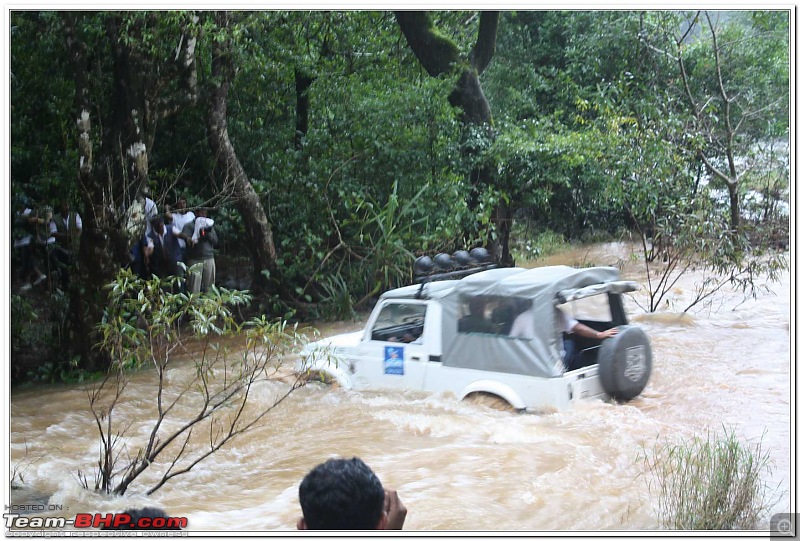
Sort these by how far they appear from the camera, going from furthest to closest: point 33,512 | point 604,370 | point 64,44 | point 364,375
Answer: point 64,44, point 364,375, point 604,370, point 33,512

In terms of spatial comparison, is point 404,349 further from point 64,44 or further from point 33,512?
point 64,44

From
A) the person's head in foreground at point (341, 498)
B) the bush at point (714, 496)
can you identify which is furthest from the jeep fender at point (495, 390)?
the person's head in foreground at point (341, 498)

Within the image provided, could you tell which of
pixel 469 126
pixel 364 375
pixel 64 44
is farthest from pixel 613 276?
pixel 64 44

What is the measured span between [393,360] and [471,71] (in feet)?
11.6

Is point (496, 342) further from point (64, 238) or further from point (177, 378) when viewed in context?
point (64, 238)

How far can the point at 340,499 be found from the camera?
90.8 inches

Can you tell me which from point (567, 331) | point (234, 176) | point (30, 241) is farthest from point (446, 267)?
point (30, 241)

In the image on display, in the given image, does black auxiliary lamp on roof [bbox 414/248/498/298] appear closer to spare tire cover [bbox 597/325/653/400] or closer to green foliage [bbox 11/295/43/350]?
spare tire cover [bbox 597/325/653/400]

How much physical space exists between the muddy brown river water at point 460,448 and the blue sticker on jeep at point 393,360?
0.62 ft

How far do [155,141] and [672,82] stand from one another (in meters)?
5.04

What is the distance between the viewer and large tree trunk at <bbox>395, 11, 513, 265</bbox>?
788 centimetres

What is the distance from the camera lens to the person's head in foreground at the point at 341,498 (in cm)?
231

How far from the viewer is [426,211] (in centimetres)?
775

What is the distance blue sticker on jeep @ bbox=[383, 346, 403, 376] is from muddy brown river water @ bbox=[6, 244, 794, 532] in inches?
7.4
